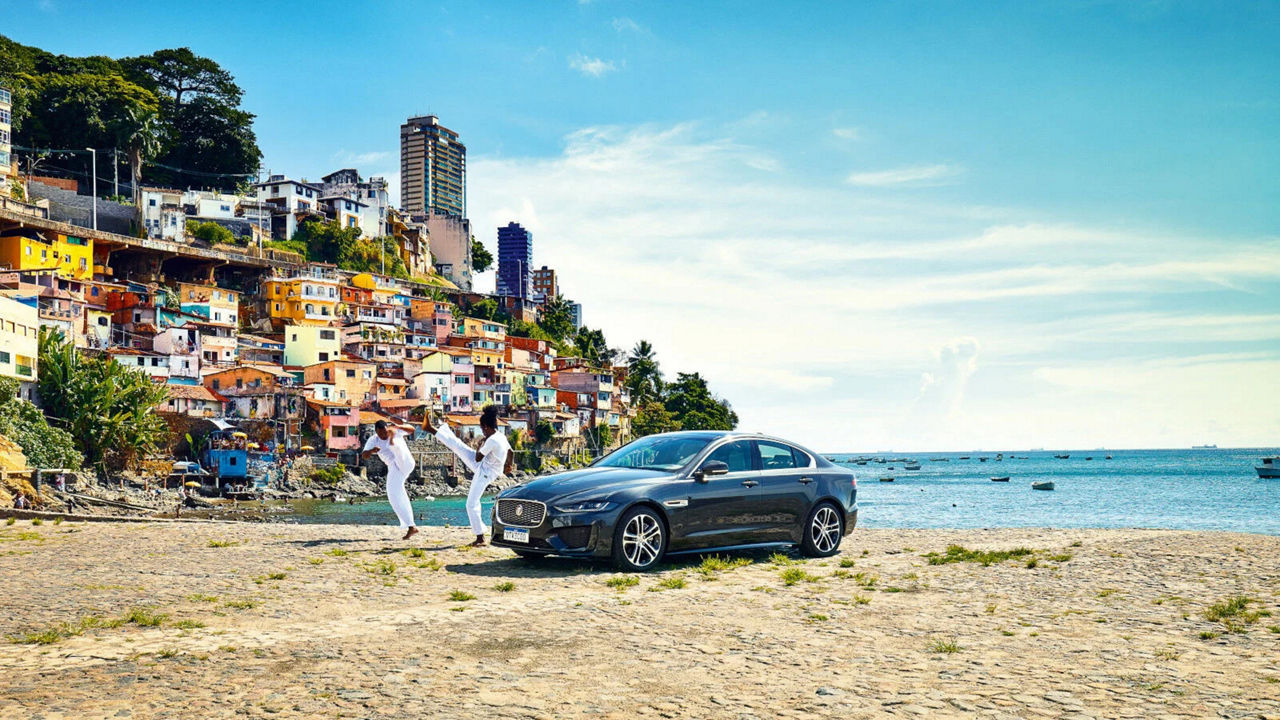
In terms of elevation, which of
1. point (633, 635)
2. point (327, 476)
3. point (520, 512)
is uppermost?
point (520, 512)

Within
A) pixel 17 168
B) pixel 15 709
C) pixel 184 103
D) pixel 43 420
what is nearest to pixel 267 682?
pixel 15 709

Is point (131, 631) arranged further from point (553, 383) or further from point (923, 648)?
point (553, 383)

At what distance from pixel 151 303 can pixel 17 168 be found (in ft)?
73.0

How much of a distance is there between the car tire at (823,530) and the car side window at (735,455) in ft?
4.16

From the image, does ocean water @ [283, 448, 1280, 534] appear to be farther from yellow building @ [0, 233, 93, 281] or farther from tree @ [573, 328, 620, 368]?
tree @ [573, 328, 620, 368]

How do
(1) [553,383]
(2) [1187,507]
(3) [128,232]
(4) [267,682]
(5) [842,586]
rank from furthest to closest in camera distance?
(1) [553,383] → (3) [128,232] → (2) [1187,507] → (5) [842,586] → (4) [267,682]

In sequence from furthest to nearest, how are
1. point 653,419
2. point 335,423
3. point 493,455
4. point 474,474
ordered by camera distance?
1. point 653,419
2. point 335,423
3. point 474,474
4. point 493,455

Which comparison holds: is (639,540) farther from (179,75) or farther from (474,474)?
(179,75)

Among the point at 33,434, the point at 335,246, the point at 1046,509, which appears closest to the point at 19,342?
the point at 33,434

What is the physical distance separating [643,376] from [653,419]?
838cm

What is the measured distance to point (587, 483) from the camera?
1094 centimetres

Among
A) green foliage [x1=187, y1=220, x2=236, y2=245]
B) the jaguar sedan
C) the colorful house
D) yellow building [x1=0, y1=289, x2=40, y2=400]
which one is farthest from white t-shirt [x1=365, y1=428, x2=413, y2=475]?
green foliage [x1=187, y1=220, x2=236, y2=245]

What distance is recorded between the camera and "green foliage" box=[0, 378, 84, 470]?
48.5 m

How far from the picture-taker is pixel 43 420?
5194 centimetres
